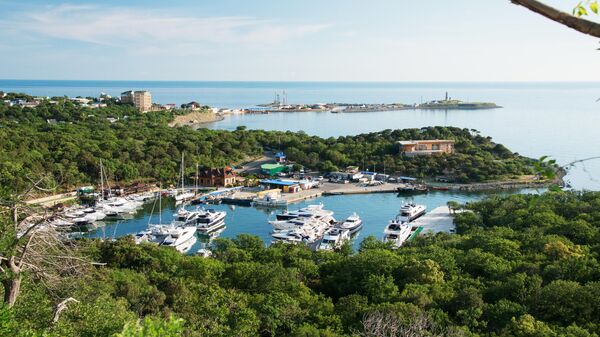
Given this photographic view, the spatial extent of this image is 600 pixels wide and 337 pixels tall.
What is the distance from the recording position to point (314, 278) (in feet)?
32.0

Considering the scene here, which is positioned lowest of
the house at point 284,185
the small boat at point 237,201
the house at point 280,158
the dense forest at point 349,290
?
the small boat at point 237,201

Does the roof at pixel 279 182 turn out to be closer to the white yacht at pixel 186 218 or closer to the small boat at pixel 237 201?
the small boat at pixel 237 201

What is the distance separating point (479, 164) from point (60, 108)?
95.7ft

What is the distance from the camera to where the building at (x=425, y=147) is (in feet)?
91.9

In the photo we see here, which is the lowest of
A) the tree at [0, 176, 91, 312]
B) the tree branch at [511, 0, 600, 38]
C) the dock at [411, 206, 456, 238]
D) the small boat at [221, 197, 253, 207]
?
the small boat at [221, 197, 253, 207]

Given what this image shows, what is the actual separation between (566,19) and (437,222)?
16.3 meters

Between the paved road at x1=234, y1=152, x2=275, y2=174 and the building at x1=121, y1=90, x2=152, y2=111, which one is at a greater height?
the building at x1=121, y1=90, x2=152, y2=111

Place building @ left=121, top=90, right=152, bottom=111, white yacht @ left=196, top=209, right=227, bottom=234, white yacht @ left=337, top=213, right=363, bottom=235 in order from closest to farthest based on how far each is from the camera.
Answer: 1. white yacht @ left=337, top=213, right=363, bottom=235
2. white yacht @ left=196, top=209, right=227, bottom=234
3. building @ left=121, top=90, right=152, bottom=111

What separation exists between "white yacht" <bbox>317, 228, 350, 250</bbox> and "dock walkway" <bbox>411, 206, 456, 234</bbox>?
7.82ft

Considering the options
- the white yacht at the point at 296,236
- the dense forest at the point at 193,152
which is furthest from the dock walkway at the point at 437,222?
the dense forest at the point at 193,152

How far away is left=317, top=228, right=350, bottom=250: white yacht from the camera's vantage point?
47.5 ft

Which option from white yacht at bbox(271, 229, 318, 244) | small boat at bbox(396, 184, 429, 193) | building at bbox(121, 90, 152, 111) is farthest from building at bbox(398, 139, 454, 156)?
building at bbox(121, 90, 152, 111)

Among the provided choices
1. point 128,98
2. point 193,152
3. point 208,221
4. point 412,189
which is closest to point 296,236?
point 208,221

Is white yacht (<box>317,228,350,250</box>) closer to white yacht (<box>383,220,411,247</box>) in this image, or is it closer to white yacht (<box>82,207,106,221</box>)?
white yacht (<box>383,220,411,247</box>)
